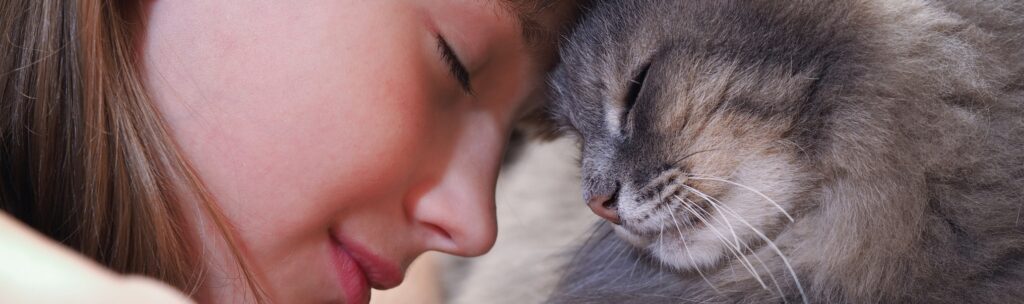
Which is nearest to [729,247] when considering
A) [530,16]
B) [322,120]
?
[530,16]

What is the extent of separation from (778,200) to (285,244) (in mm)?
583

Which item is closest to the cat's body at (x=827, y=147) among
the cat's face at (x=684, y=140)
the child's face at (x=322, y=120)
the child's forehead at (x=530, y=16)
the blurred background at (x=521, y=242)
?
the cat's face at (x=684, y=140)

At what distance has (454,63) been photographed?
115cm

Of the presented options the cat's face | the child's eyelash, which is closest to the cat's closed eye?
the cat's face

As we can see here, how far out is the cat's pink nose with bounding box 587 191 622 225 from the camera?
1207mm

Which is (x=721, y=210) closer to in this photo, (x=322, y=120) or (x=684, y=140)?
(x=684, y=140)

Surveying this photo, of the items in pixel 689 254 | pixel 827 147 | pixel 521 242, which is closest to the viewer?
pixel 827 147

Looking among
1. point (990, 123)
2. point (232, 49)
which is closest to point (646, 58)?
point (990, 123)

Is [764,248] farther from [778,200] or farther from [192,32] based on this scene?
[192,32]

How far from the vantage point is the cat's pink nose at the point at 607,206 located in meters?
1.21

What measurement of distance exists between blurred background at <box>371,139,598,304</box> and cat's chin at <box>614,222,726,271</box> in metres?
0.41

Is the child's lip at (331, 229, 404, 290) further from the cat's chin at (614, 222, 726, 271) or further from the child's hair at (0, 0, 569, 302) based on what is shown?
the cat's chin at (614, 222, 726, 271)

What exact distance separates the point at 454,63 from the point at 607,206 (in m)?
0.27

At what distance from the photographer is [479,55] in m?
1.16
